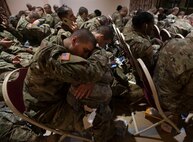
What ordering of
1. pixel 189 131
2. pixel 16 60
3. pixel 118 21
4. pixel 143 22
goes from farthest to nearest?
pixel 118 21
pixel 16 60
pixel 143 22
pixel 189 131

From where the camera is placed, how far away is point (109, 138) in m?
Result: 1.62

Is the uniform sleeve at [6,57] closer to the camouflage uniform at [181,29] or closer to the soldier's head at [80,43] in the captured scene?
the soldier's head at [80,43]

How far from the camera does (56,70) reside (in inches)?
40.0

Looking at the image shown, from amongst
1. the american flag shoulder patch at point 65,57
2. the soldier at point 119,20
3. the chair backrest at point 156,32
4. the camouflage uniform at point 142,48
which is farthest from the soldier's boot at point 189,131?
the soldier at point 119,20

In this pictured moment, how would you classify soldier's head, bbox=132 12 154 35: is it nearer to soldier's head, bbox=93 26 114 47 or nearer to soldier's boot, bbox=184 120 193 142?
soldier's head, bbox=93 26 114 47

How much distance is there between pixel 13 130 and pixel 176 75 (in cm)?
124

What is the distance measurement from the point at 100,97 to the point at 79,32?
44cm

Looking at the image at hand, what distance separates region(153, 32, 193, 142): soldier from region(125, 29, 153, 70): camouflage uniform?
360 mm

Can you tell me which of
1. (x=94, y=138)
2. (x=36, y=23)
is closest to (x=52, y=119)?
(x=94, y=138)

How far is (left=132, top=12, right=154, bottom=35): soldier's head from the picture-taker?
6.46ft

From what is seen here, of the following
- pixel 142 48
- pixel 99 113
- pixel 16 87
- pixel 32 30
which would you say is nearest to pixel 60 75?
pixel 16 87

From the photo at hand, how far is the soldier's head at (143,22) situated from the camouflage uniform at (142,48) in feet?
0.41

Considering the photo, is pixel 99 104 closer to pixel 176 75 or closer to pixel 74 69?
pixel 74 69

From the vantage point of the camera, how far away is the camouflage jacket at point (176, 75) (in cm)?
131
